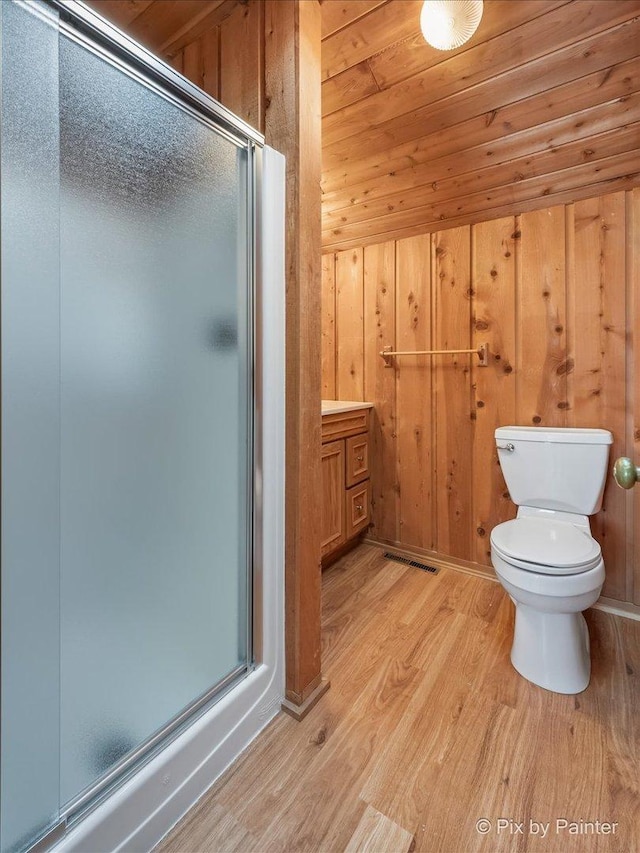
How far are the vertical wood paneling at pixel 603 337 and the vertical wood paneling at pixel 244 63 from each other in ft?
5.17

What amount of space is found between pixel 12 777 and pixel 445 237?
2.61 metres

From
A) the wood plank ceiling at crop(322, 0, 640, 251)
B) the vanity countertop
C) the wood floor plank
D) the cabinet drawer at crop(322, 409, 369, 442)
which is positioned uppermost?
the wood plank ceiling at crop(322, 0, 640, 251)

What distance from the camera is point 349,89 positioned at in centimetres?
130

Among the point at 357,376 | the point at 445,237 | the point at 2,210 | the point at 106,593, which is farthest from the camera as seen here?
the point at 357,376

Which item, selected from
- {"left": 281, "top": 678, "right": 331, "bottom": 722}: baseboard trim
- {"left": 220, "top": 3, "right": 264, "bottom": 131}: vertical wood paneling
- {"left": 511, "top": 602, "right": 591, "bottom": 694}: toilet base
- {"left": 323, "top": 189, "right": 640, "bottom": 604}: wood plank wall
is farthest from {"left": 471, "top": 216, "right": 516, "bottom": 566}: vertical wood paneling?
{"left": 220, "top": 3, "right": 264, "bottom": 131}: vertical wood paneling

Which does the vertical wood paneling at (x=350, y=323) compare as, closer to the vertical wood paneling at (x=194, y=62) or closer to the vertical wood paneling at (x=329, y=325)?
the vertical wood paneling at (x=329, y=325)

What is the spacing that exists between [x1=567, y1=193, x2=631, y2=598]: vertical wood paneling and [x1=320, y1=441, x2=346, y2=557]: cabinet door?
121 centimetres

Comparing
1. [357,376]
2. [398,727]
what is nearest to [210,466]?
[398,727]

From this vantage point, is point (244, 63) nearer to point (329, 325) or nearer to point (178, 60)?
point (178, 60)

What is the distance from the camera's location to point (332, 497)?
6.82 feet

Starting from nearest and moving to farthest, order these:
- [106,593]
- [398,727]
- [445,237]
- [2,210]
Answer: [2,210] < [106,593] < [398,727] < [445,237]

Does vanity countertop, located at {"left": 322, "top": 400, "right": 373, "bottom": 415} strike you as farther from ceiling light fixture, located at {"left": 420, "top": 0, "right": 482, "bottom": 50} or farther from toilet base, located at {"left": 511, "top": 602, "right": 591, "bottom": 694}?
ceiling light fixture, located at {"left": 420, "top": 0, "right": 482, "bottom": 50}

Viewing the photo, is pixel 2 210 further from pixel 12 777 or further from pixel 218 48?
pixel 218 48

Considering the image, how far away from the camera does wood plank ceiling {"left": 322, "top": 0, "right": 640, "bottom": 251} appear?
3.53 feet
